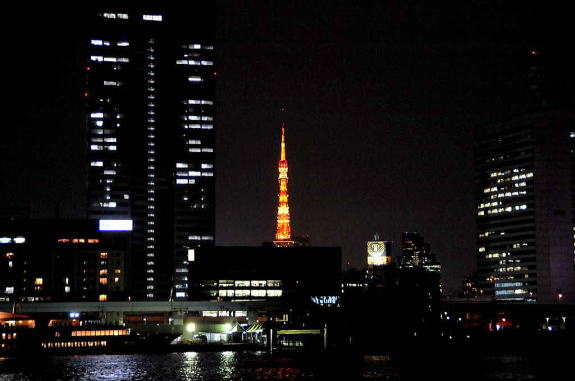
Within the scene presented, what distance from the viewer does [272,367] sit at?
352 feet

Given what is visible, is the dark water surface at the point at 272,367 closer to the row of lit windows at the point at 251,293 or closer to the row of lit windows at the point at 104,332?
the row of lit windows at the point at 104,332

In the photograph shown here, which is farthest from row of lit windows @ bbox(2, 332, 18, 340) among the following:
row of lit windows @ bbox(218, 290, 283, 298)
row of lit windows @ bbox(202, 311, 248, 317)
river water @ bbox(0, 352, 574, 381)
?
row of lit windows @ bbox(218, 290, 283, 298)

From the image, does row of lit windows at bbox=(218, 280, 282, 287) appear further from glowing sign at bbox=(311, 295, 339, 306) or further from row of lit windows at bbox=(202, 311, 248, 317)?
glowing sign at bbox=(311, 295, 339, 306)

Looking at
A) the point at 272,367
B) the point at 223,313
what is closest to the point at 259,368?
the point at 272,367

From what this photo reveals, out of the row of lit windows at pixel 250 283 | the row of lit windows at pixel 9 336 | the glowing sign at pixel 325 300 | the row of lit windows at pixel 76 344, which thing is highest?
the row of lit windows at pixel 250 283

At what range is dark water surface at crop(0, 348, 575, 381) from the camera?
3703 inches

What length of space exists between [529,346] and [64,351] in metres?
79.1

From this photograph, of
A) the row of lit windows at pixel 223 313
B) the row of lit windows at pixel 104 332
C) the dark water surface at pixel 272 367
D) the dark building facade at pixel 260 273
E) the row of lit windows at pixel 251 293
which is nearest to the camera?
the dark water surface at pixel 272 367

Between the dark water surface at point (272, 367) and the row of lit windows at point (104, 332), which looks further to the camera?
the row of lit windows at point (104, 332)

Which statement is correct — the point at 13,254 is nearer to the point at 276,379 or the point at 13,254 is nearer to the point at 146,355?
the point at 146,355

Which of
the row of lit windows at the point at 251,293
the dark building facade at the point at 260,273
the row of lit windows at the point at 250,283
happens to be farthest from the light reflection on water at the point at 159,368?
the row of lit windows at the point at 250,283

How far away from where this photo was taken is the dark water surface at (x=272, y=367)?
94062 millimetres

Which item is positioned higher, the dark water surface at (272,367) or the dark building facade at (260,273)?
the dark building facade at (260,273)

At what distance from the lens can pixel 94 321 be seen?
148000 mm
